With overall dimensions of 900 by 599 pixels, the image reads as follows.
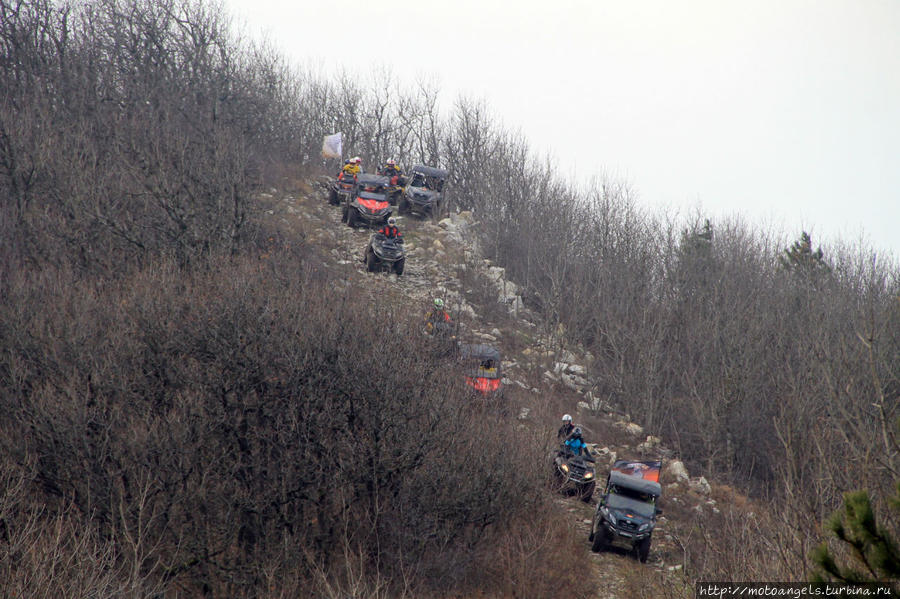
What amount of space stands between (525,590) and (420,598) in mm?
1690

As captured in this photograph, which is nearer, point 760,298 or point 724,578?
point 724,578

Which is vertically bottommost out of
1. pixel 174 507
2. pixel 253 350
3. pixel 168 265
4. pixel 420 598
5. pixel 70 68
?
pixel 420 598

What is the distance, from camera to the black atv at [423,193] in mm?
28578

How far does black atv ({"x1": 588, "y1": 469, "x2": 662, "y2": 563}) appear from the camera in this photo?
11094 mm

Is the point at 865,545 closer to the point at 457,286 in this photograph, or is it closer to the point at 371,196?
the point at 457,286

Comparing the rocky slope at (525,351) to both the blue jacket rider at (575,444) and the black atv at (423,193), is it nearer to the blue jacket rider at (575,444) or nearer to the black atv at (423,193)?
the blue jacket rider at (575,444)

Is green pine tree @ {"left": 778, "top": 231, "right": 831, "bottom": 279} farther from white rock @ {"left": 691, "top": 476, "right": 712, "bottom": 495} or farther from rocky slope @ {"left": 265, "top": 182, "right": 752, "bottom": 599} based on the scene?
white rock @ {"left": 691, "top": 476, "right": 712, "bottom": 495}

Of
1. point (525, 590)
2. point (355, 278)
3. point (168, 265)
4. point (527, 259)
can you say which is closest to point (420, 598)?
point (525, 590)

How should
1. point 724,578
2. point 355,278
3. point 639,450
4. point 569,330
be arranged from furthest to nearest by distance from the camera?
point 569,330
point 355,278
point 639,450
point 724,578

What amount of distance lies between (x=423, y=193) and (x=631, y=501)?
19.4 m

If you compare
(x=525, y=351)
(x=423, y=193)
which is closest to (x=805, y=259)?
(x=525, y=351)

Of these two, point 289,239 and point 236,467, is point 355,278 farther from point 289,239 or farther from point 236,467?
point 236,467

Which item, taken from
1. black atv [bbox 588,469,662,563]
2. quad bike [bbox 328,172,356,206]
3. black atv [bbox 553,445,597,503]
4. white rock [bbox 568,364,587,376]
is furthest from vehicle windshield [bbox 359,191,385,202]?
black atv [bbox 588,469,662,563]

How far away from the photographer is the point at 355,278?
21.8 m
